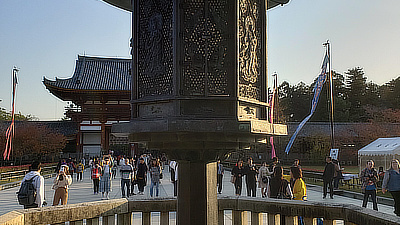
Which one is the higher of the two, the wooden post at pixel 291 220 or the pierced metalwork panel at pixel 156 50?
the pierced metalwork panel at pixel 156 50

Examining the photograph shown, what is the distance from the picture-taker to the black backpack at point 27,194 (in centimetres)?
689

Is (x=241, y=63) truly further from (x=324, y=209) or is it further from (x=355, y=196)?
(x=355, y=196)

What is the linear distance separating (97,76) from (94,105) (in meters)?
5.61

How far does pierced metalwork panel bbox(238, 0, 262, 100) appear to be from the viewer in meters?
3.30

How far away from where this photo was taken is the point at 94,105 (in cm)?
3906

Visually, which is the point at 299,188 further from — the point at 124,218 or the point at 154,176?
the point at 154,176

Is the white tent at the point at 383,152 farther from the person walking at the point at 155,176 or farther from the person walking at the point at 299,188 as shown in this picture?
the person walking at the point at 299,188

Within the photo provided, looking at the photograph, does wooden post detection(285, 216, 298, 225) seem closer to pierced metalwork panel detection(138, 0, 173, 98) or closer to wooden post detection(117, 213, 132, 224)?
wooden post detection(117, 213, 132, 224)

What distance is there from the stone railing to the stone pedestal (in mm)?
800

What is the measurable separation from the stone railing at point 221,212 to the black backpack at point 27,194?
3.64 meters

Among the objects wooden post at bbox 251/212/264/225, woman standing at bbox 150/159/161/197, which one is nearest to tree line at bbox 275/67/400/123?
woman standing at bbox 150/159/161/197

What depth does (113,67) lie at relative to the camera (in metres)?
46.3

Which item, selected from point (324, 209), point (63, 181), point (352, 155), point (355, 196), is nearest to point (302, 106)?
point (352, 155)

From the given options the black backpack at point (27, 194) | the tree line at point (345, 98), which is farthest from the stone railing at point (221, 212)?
the tree line at point (345, 98)
